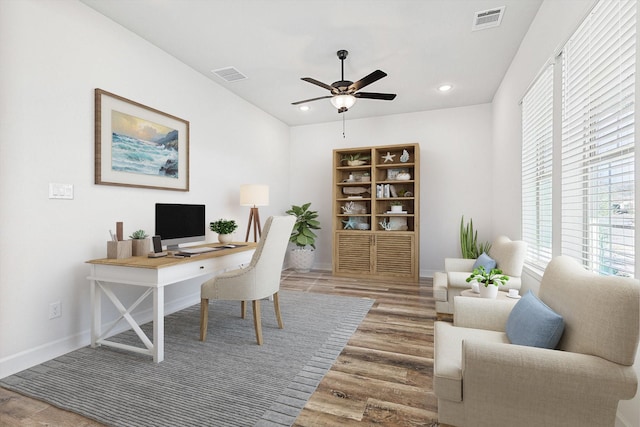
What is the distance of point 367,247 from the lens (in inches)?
200

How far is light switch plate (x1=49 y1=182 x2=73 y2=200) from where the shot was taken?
2298mm

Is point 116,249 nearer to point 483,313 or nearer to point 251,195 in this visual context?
point 251,195

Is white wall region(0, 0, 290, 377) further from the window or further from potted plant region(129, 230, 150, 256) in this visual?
the window

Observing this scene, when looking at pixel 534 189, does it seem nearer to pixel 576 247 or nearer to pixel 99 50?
pixel 576 247

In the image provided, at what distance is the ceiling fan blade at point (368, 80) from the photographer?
2791 millimetres

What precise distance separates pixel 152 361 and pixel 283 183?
3.96 meters

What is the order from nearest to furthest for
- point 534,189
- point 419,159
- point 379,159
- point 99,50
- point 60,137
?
1. point 60,137
2. point 99,50
3. point 534,189
4. point 419,159
5. point 379,159

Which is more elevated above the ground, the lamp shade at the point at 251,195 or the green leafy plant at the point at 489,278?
the lamp shade at the point at 251,195

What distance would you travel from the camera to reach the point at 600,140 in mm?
1672

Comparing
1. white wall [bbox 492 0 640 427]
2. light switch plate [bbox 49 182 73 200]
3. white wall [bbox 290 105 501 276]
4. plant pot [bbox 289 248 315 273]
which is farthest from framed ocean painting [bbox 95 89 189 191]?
white wall [bbox 492 0 640 427]

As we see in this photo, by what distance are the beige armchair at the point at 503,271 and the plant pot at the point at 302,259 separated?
2.53m

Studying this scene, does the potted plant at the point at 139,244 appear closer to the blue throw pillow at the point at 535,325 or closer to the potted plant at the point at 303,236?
the blue throw pillow at the point at 535,325

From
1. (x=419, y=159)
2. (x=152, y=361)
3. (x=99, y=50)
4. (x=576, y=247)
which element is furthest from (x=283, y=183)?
(x=576, y=247)

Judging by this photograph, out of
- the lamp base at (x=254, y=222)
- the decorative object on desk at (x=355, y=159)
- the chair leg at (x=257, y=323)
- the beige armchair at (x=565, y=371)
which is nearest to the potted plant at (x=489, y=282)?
the beige armchair at (x=565, y=371)
